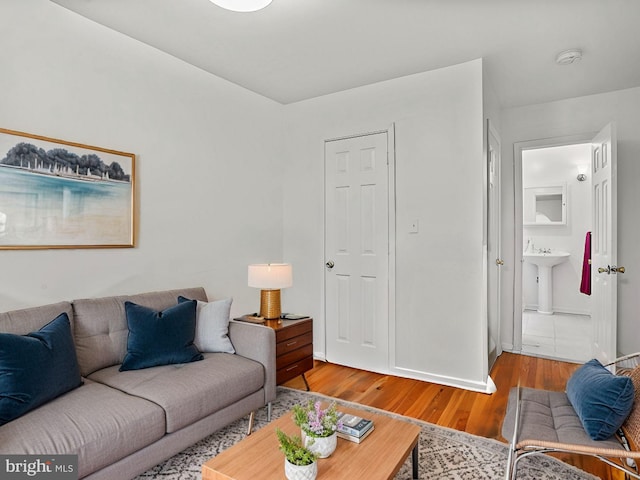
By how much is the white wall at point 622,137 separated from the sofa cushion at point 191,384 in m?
3.40

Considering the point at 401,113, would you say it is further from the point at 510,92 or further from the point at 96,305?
the point at 96,305

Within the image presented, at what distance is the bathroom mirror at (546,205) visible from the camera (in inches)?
234

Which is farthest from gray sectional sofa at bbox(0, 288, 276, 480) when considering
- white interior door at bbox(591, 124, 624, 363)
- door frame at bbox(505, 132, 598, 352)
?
door frame at bbox(505, 132, 598, 352)

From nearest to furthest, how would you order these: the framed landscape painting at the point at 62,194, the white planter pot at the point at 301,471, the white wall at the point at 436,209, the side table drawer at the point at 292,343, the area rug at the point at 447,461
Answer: the white planter pot at the point at 301,471
the area rug at the point at 447,461
the framed landscape painting at the point at 62,194
the side table drawer at the point at 292,343
the white wall at the point at 436,209

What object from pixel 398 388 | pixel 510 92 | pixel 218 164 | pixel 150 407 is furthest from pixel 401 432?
pixel 510 92

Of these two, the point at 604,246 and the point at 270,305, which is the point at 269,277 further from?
the point at 604,246

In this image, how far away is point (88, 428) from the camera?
5.22ft

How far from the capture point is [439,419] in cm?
259

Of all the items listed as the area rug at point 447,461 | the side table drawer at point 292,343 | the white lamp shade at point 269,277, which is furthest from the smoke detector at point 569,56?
the side table drawer at point 292,343

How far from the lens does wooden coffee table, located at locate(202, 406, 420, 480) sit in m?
1.42

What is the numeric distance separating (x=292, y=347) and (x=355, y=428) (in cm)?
127

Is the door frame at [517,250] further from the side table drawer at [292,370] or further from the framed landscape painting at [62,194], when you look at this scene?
the framed landscape painting at [62,194]

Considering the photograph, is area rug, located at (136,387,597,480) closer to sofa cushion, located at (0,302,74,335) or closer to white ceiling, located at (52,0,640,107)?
sofa cushion, located at (0,302,74,335)

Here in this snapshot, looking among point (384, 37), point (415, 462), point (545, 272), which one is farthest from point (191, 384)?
point (545, 272)
